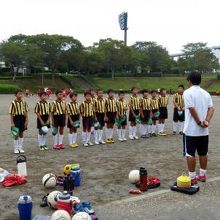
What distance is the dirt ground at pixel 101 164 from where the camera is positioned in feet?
24.5

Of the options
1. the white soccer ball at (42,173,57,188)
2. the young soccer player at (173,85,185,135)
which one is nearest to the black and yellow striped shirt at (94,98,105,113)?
the young soccer player at (173,85,185,135)

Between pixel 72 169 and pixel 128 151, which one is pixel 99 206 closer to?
pixel 72 169

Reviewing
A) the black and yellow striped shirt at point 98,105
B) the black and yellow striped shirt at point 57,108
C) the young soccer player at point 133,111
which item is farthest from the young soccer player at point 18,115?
the young soccer player at point 133,111

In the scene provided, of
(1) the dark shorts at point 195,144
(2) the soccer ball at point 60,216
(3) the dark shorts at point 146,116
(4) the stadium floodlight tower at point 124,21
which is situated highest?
(4) the stadium floodlight tower at point 124,21

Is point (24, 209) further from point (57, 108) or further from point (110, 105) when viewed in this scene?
point (110, 105)

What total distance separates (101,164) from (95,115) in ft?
12.7

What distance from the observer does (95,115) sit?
13.8 meters

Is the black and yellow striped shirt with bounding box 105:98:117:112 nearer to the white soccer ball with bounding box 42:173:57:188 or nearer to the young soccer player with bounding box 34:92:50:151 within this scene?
the young soccer player with bounding box 34:92:50:151

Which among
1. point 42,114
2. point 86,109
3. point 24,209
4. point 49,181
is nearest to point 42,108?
point 42,114

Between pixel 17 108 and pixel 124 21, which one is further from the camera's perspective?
pixel 124 21

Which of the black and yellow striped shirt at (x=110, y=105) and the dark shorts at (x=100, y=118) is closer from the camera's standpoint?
the dark shorts at (x=100, y=118)

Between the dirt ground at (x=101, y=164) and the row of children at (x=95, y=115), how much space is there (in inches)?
23.7

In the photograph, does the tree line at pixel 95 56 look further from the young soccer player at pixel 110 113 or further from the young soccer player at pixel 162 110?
the young soccer player at pixel 110 113

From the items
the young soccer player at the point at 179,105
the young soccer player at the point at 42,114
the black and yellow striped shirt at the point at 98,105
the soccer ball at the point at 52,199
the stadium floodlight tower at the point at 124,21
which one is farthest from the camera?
the stadium floodlight tower at the point at 124,21
